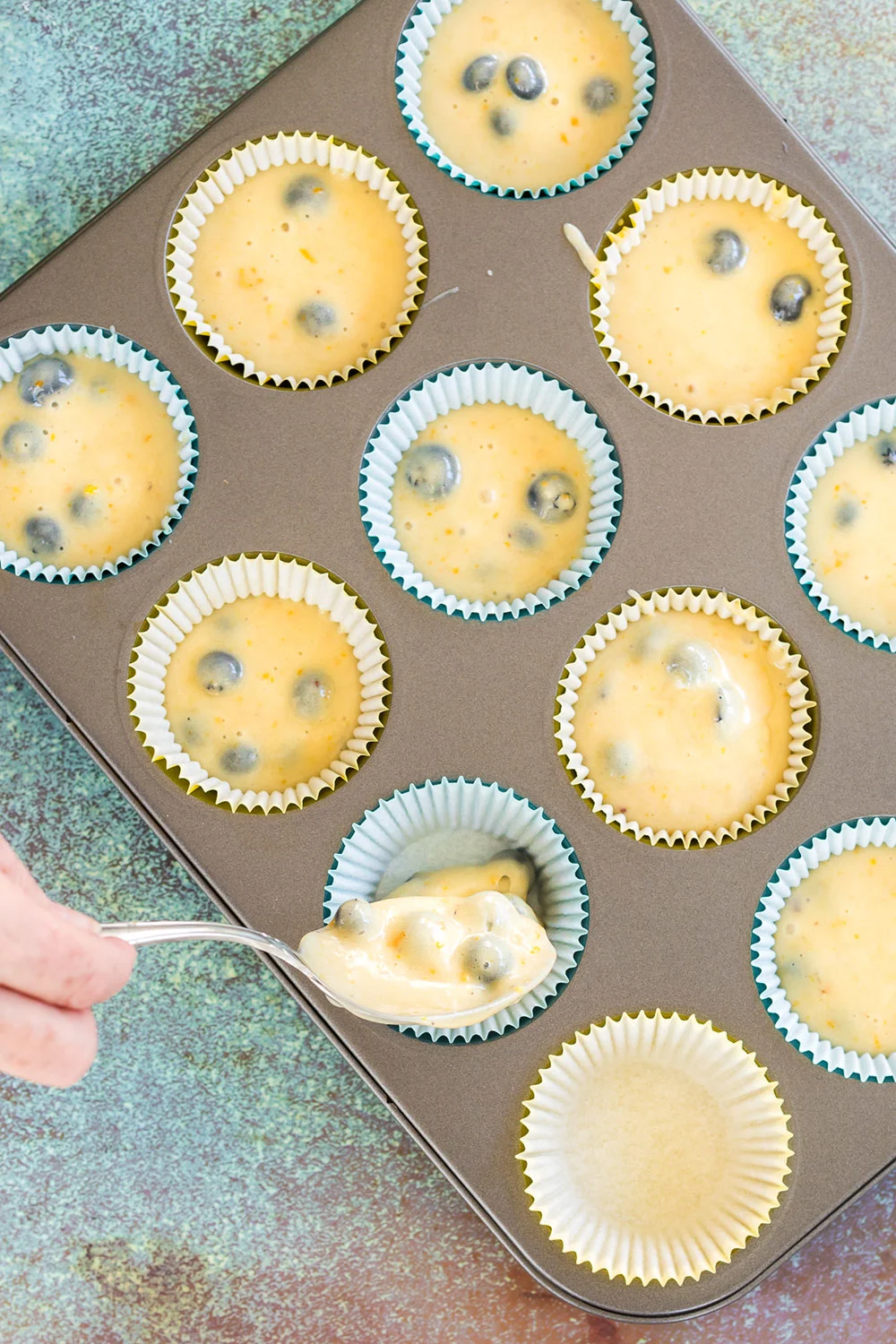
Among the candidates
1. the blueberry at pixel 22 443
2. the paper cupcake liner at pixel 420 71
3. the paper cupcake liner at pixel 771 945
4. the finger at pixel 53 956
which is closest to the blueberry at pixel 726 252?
the paper cupcake liner at pixel 420 71

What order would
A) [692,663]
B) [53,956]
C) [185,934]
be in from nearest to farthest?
1. [53,956]
2. [185,934]
3. [692,663]

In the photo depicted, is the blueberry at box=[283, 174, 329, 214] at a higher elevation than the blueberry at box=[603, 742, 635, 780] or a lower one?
higher

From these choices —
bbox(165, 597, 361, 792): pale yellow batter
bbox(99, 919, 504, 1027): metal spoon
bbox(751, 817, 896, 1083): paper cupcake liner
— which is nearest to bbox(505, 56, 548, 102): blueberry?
bbox(165, 597, 361, 792): pale yellow batter

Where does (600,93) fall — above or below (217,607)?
above

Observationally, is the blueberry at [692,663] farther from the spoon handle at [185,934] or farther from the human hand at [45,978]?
the human hand at [45,978]

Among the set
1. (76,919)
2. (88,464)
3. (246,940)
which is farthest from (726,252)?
(76,919)

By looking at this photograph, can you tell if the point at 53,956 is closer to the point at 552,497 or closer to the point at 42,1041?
the point at 42,1041

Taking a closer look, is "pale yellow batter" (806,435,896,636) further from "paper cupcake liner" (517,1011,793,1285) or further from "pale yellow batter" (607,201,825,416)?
"paper cupcake liner" (517,1011,793,1285)

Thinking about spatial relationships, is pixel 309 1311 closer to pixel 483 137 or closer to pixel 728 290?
pixel 728 290
